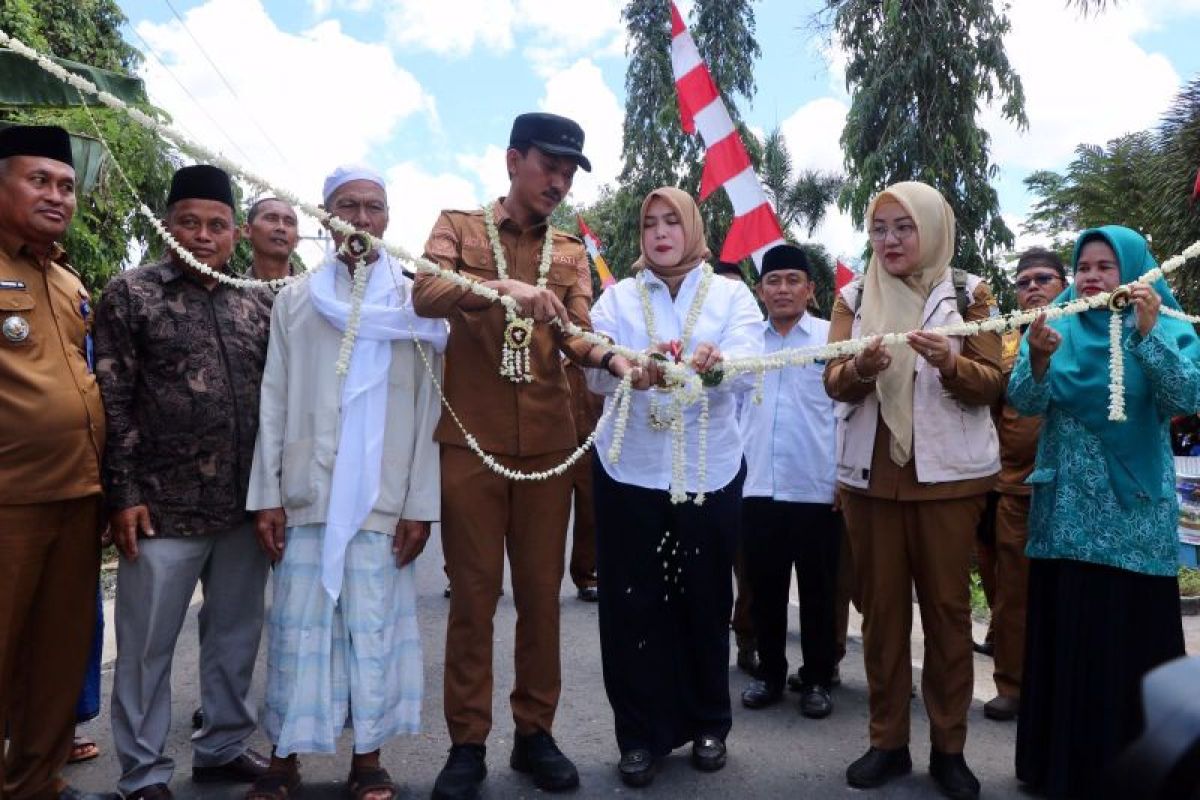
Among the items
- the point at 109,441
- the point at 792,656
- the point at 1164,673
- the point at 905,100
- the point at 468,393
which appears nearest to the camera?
the point at 1164,673

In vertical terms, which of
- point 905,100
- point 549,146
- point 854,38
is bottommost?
point 549,146

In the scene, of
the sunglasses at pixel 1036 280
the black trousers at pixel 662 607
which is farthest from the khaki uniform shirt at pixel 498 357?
the sunglasses at pixel 1036 280

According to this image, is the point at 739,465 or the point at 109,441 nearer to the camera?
the point at 109,441

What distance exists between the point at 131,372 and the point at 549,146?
1.74m

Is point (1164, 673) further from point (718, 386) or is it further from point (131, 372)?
point (131, 372)

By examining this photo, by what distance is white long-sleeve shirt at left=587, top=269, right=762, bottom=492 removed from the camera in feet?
12.2

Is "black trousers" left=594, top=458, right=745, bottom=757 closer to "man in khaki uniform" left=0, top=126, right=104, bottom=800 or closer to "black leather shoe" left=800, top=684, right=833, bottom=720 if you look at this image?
"black leather shoe" left=800, top=684, right=833, bottom=720

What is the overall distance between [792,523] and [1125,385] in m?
1.77

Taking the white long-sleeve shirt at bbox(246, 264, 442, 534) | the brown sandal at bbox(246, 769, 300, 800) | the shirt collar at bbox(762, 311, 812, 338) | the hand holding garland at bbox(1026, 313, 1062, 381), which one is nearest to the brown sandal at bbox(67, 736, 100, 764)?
the brown sandal at bbox(246, 769, 300, 800)

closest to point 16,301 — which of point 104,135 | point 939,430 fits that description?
point 939,430

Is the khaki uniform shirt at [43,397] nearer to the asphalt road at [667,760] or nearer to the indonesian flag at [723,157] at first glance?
the asphalt road at [667,760]

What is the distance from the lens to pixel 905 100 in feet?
43.4

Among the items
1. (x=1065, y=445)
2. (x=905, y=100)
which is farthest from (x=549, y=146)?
(x=905, y=100)

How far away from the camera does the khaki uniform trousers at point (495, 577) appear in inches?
141
